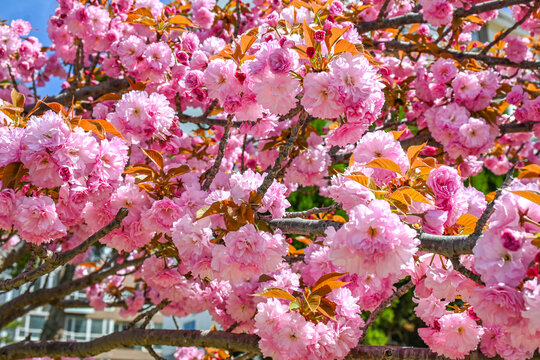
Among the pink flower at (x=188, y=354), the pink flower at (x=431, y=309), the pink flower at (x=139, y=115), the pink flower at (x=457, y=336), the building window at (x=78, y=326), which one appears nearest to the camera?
the pink flower at (x=457, y=336)

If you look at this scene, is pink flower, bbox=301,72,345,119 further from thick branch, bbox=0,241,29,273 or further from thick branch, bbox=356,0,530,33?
thick branch, bbox=0,241,29,273

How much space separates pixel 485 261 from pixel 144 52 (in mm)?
2123

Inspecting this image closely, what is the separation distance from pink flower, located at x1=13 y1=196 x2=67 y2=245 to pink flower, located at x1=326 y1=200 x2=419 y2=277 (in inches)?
41.8

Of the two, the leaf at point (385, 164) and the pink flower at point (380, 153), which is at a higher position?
the pink flower at point (380, 153)

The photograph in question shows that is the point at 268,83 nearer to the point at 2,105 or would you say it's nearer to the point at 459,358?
the point at 2,105

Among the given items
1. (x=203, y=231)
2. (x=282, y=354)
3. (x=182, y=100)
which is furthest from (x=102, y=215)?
(x=182, y=100)

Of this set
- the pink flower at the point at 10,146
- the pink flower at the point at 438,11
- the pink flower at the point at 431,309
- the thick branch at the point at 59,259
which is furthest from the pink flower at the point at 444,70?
the pink flower at the point at 10,146

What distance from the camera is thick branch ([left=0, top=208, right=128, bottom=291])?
195cm

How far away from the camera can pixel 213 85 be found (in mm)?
1764

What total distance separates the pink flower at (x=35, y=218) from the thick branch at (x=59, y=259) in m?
0.23

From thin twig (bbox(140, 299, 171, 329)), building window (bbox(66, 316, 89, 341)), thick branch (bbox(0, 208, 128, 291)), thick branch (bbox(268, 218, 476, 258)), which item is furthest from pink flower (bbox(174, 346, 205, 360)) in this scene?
building window (bbox(66, 316, 89, 341))

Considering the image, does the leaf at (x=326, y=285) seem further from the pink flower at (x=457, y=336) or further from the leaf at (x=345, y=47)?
the leaf at (x=345, y=47)

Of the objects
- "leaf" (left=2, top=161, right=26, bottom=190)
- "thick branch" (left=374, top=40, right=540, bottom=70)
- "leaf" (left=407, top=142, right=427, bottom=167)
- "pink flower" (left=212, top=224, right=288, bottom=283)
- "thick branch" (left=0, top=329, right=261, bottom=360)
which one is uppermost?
"thick branch" (left=374, top=40, right=540, bottom=70)

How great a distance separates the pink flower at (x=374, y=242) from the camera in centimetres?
120
